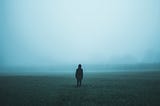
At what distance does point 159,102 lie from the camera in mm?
17219

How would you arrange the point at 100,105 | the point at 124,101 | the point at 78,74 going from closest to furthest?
the point at 100,105
the point at 124,101
the point at 78,74

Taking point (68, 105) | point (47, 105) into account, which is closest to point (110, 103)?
point (68, 105)

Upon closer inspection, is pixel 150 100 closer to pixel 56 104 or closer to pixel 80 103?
pixel 80 103

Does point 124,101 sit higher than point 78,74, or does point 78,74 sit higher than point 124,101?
point 78,74

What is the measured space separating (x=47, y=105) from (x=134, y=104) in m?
5.33

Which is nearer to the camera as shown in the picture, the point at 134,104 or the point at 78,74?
the point at 134,104

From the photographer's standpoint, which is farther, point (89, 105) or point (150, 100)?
point (150, 100)

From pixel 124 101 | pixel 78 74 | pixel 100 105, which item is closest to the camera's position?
pixel 100 105

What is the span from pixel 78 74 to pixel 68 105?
47.7 ft

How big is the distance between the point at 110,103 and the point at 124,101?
4.03 feet

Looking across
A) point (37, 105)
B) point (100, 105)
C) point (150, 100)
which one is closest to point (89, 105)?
point (100, 105)

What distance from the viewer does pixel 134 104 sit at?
1664 cm

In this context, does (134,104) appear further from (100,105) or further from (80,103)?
(80,103)

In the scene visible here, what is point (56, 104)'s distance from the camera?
17141 millimetres
